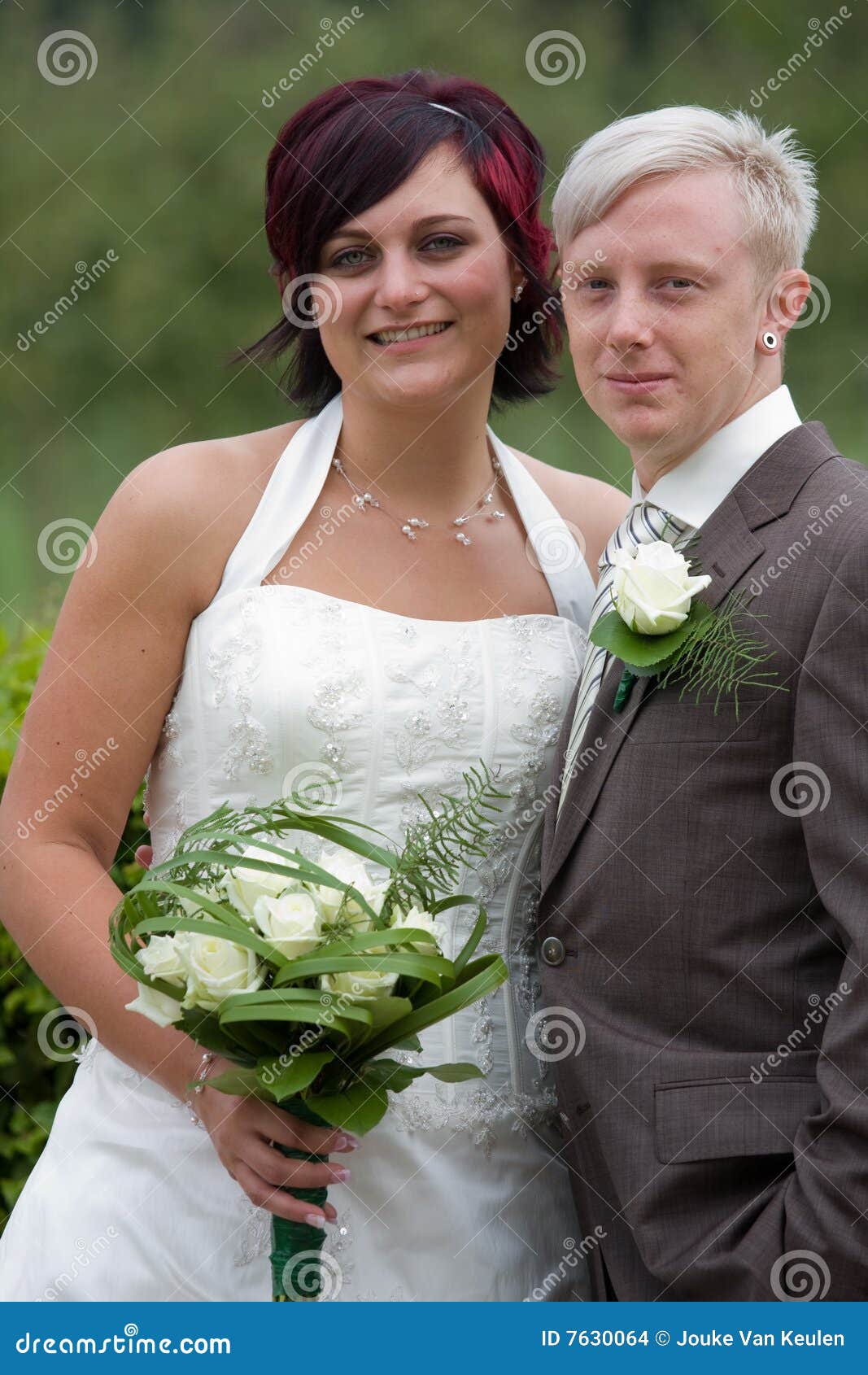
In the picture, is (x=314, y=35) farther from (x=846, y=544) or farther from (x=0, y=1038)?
(x=846, y=544)

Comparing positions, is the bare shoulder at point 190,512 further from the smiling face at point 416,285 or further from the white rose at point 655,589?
the white rose at point 655,589

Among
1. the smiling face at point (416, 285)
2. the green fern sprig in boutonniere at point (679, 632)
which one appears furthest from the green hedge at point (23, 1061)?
the green fern sprig in boutonniere at point (679, 632)

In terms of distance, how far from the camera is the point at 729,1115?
237cm

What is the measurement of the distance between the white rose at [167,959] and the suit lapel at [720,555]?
71 cm

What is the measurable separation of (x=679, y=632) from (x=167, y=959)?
3.09 ft

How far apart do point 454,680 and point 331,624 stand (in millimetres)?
265

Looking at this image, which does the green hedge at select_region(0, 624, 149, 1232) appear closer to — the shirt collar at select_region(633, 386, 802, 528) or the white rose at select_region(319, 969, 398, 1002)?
the white rose at select_region(319, 969, 398, 1002)

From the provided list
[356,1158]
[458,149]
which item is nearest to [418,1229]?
[356,1158]

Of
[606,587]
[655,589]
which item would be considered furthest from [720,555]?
[606,587]

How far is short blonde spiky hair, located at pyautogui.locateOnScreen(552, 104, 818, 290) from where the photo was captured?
2.51 metres

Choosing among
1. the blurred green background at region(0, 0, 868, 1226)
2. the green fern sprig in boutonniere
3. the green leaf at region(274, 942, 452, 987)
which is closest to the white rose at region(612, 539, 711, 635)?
the green fern sprig in boutonniere

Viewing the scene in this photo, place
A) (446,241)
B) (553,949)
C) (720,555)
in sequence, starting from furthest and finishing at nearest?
1. (446,241)
2. (553,949)
3. (720,555)

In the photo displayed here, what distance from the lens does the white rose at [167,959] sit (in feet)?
7.29

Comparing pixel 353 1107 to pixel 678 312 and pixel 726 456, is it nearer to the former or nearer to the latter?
pixel 726 456
